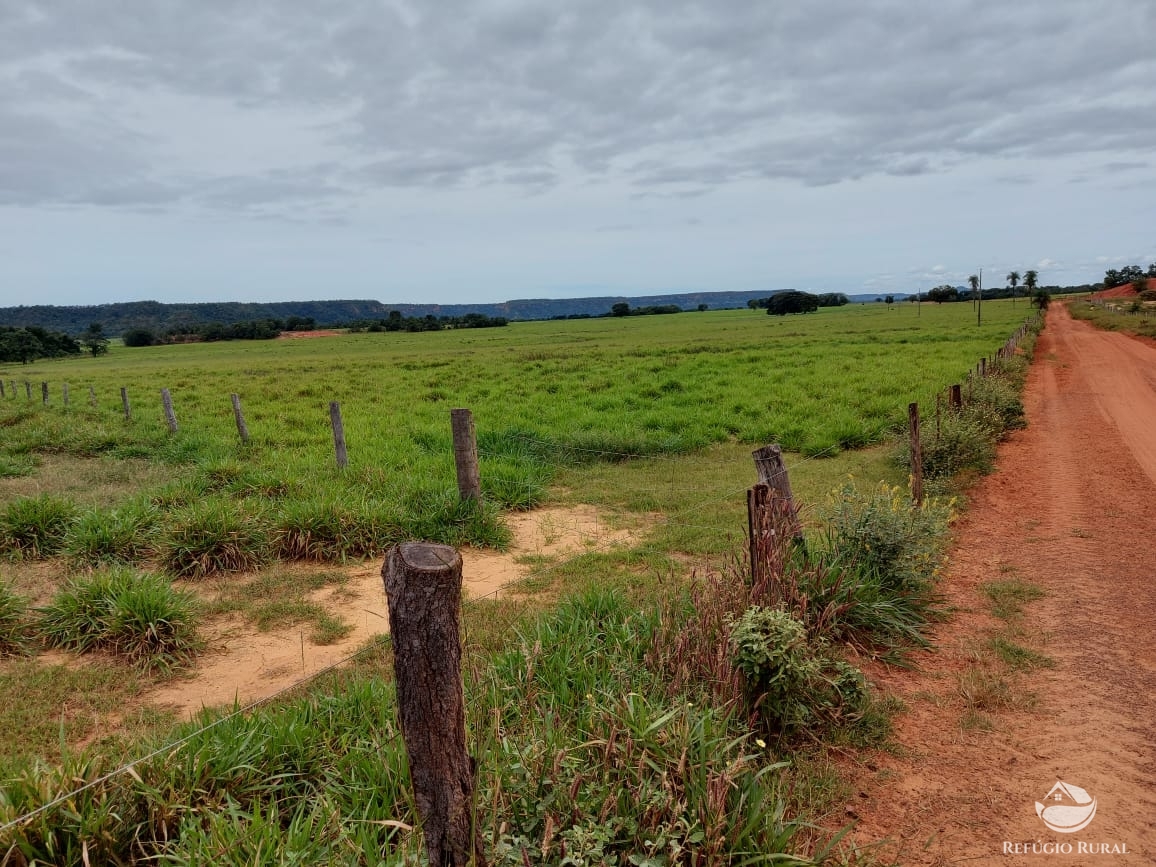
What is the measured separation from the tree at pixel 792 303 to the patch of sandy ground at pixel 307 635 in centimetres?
10877

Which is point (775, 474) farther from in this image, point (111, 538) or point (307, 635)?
point (111, 538)

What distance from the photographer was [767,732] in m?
4.02

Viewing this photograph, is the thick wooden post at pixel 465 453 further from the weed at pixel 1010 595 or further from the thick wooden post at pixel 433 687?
the thick wooden post at pixel 433 687

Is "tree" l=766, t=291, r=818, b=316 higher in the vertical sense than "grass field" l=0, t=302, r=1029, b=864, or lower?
higher

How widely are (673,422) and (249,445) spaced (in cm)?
817

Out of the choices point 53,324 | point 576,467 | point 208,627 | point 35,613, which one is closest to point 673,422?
point 576,467

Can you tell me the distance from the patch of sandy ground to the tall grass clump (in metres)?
0.25

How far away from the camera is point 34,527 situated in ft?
25.1

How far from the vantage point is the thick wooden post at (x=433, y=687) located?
224 centimetres

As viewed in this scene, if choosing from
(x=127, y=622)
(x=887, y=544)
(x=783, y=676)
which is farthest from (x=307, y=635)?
(x=887, y=544)

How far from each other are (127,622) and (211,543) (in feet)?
5.85

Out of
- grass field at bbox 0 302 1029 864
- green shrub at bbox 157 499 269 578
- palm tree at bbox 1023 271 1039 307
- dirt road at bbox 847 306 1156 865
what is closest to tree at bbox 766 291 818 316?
palm tree at bbox 1023 271 1039 307

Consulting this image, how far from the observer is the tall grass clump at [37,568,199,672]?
212 inches

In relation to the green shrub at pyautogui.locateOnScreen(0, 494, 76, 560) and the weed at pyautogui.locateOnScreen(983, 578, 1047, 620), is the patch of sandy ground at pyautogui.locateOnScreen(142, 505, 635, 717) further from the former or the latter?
the weed at pyautogui.locateOnScreen(983, 578, 1047, 620)
